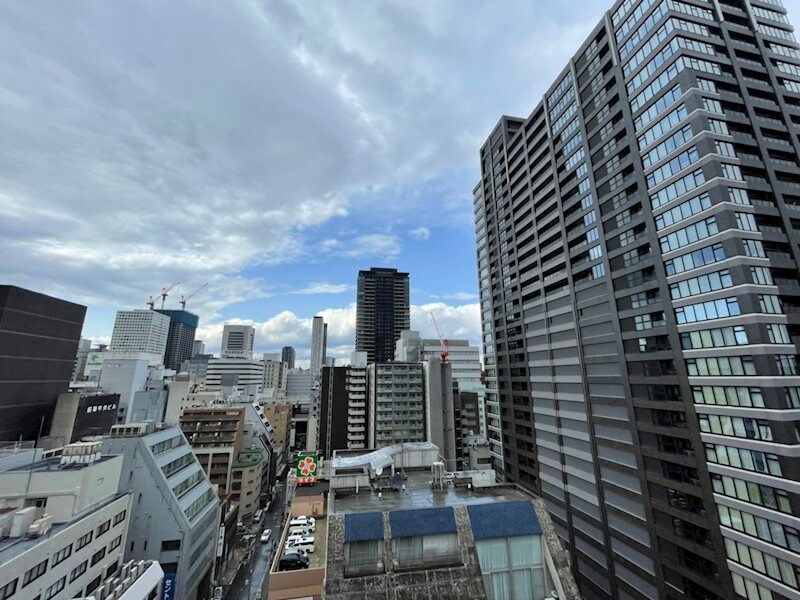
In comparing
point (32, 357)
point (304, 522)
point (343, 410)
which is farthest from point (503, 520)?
point (32, 357)

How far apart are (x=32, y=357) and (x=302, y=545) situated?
63.4 m

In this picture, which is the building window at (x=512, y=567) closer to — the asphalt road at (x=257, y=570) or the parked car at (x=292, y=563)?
the parked car at (x=292, y=563)

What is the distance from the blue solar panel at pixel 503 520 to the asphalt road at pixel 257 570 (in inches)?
1219

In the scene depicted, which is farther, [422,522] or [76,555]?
[76,555]

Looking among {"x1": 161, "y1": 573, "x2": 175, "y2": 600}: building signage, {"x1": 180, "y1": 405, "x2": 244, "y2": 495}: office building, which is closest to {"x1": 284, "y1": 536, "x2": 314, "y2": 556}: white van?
{"x1": 161, "y1": 573, "x2": 175, "y2": 600}: building signage

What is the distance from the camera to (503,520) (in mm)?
25234

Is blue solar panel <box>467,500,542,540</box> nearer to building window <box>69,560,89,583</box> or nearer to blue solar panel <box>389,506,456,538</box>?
blue solar panel <box>389,506,456,538</box>

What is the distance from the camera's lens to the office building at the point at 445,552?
2189 centimetres

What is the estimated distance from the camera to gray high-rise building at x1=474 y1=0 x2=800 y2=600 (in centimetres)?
3438

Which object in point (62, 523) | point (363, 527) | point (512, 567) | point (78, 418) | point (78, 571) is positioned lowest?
point (78, 571)

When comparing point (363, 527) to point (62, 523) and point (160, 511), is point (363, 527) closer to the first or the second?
point (62, 523)

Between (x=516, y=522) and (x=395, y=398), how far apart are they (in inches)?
3004

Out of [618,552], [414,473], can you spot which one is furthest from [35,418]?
[618,552]

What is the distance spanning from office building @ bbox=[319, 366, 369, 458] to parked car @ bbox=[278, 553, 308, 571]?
6967 centimetres
